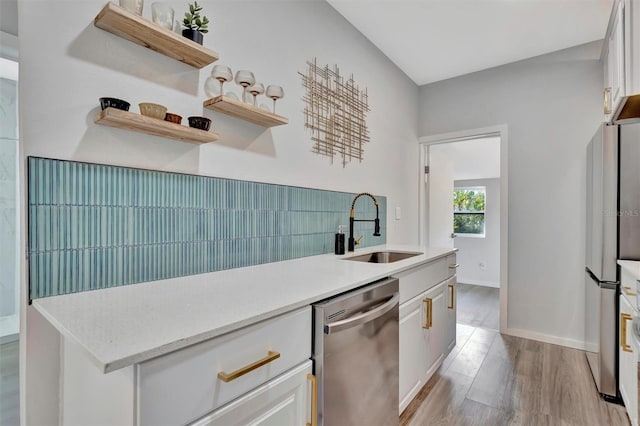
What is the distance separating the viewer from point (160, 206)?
125 cm

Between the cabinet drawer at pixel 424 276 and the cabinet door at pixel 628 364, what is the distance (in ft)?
3.02

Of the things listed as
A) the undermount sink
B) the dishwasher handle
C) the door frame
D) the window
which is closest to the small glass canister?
the dishwasher handle

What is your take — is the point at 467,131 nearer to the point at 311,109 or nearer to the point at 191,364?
the point at 311,109

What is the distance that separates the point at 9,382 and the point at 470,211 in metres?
5.99

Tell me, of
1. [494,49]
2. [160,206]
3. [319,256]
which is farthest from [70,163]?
[494,49]

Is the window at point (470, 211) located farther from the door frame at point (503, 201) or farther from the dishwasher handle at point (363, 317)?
the dishwasher handle at point (363, 317)

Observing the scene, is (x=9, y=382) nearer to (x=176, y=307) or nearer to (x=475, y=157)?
(x=176, y=307)

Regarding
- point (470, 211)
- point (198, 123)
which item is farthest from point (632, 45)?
point (470, 211)

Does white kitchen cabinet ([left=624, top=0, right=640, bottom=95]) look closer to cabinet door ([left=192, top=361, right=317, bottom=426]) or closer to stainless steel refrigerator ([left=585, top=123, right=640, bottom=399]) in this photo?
stainless steel refrigerator ([left=585, top=123, right=640, bottom=399])

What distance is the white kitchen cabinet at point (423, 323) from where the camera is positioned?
1.65 meters

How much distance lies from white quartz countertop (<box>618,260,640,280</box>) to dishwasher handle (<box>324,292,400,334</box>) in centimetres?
110

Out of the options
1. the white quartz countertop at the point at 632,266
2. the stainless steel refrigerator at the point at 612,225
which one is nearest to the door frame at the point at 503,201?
the stainless steel refrigerator at the point at 612,225

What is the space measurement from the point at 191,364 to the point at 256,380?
0.22m

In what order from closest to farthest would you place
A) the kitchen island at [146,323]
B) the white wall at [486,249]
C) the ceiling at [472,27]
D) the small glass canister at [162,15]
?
1. the kitchen island at [146,323]
2. the small glass canister at [162,15]
3. the ceiling at [472,27]
4. the white wall at [486,249]
